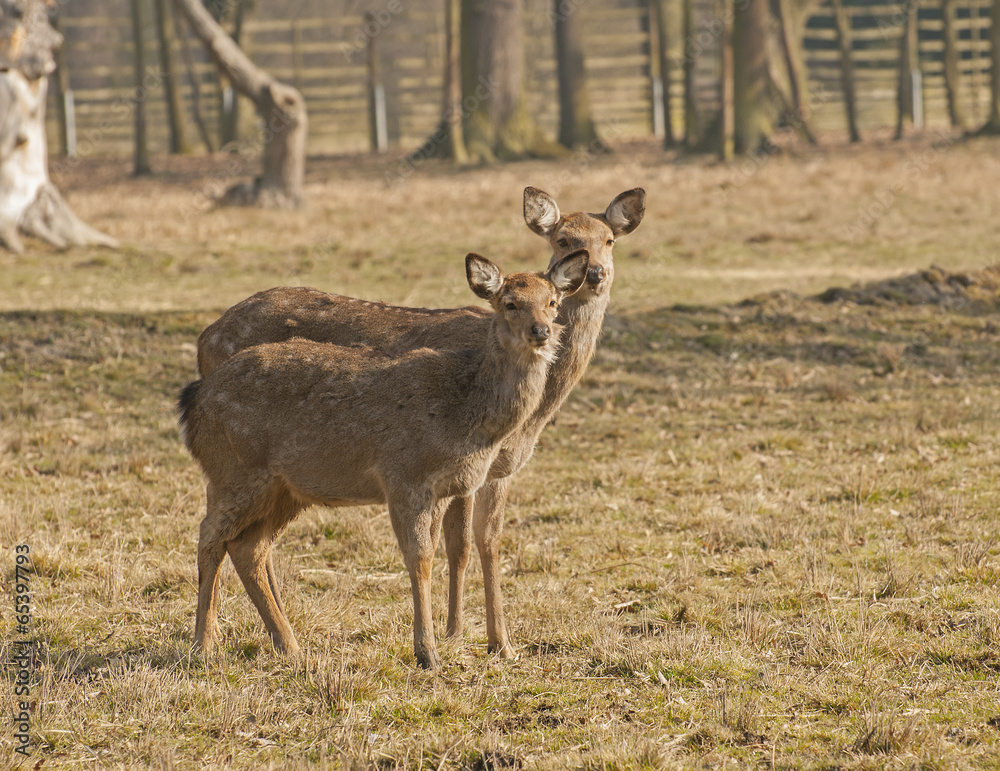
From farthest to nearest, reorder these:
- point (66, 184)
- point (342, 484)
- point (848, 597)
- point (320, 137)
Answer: point (320, 137)
point (66, 184)
point (848, 597)
point (342, 484)

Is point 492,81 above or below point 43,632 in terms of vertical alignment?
above

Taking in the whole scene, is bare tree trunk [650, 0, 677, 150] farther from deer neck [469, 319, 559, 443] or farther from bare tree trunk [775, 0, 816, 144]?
deer neck [469, 319, 559, 443]

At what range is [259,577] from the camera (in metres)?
5.57

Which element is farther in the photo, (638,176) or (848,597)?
(638,176)

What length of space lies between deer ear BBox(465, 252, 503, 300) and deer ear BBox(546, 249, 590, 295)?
0.99 ft

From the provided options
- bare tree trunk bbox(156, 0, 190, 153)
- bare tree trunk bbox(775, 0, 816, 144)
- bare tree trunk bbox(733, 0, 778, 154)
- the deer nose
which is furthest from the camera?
bare tree trunk bbox(775, 0, 816, 144)

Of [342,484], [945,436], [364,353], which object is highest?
[364,353]

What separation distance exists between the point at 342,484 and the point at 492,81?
2399 cm

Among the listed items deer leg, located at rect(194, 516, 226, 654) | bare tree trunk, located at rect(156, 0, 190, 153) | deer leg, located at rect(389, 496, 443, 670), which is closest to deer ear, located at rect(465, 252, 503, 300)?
deer leg, located at rect(389, 496, 443, 670)

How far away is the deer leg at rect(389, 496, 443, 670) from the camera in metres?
5.25

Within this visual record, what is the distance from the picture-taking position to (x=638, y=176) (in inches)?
977

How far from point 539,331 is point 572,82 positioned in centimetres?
2840

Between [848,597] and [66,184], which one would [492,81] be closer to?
[66,184]

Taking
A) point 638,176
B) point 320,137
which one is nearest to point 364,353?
point 638,176
